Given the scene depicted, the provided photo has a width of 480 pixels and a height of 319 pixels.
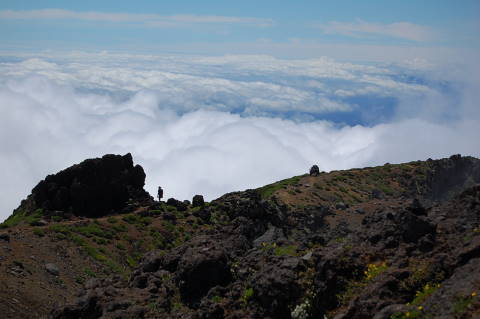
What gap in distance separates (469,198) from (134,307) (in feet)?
43.2

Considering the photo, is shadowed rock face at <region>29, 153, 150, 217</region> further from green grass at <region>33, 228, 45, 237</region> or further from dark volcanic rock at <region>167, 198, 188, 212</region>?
green grass at <region>33, 228, 45, 237</region>

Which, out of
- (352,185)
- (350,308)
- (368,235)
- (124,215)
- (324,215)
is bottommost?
(350,308)

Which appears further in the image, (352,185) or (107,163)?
(352,185)

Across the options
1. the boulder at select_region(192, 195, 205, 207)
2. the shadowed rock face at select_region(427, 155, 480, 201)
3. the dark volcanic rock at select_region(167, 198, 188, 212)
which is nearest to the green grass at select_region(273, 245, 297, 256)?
the dark volcanic rock at select_region(167, 198, 188, 212)

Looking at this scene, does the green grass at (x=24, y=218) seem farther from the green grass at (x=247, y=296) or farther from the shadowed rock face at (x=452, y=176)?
the shadowed rock face at (x=452, y=176)

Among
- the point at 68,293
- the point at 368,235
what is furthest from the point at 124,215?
the point at 368,235

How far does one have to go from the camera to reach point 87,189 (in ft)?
161

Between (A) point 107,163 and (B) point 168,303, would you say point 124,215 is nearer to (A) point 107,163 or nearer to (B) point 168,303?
(A) point 107,163

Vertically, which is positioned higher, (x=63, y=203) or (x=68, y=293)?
(x=63, y=203)

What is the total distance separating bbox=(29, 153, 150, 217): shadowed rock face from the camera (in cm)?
4906

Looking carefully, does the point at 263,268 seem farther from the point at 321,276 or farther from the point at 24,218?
the point at 24,218

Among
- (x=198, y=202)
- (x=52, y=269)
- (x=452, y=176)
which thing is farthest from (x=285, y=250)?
(x=452, y=176)

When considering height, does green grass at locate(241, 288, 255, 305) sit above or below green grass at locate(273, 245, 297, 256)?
below

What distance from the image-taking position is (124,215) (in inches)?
1928
